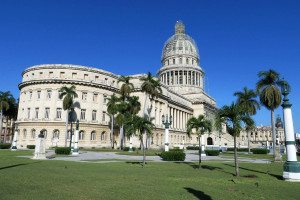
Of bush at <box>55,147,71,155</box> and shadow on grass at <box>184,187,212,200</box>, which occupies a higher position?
bush at <box>55,147,71,155</box>

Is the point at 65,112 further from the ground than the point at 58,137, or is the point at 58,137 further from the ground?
the point at 65,112

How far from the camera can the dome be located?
12575cm

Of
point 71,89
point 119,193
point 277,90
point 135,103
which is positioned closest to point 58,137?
point 71,89

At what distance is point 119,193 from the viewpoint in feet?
37.6

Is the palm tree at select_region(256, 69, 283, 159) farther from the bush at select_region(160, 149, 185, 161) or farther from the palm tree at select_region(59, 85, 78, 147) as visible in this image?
the palm tree at select_region(59, 85, 78, 147)

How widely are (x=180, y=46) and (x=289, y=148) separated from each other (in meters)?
113

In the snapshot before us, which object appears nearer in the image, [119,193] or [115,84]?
[119,193]

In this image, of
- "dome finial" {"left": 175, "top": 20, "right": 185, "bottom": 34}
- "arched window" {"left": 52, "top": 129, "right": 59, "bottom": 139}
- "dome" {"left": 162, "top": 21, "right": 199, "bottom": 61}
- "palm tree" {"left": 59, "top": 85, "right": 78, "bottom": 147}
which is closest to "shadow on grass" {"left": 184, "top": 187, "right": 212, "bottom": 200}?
"palm tree" {"left": 59, "top": 85, "right": 78, "bottom": 147}

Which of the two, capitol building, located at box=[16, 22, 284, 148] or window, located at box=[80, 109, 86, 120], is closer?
capitol building, located at box=[16, 22, 284, 148]

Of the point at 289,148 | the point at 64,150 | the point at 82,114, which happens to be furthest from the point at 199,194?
the point at 82,114

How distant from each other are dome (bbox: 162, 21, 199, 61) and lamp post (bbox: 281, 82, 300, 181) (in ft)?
357

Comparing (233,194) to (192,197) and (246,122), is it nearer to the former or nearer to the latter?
(192,197)

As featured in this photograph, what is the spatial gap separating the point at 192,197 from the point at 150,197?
1.73m

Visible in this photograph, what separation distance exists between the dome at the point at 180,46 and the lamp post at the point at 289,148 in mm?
108704
